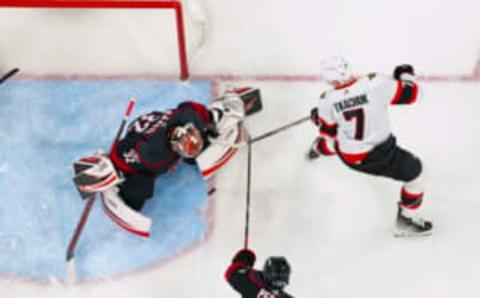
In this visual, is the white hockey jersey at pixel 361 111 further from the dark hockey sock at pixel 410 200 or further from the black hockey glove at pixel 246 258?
the black hockey glove at pixel 246 258

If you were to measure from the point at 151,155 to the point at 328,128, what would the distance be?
2.39 feet

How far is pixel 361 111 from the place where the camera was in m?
2.09

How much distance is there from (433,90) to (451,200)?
0.63 m

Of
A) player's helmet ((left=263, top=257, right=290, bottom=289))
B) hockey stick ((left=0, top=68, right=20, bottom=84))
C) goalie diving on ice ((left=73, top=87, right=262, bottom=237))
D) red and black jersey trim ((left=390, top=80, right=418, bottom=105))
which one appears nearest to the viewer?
player's helmet ((left=263, top=257, right=290, bottom=289))

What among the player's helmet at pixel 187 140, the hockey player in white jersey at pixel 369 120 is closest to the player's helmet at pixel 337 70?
the hockey player in white jersey at pixel 369 120

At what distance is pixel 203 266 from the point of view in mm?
2457

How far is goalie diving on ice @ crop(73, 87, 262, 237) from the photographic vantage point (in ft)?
7.69

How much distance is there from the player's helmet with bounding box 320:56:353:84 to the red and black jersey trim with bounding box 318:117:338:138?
176mm

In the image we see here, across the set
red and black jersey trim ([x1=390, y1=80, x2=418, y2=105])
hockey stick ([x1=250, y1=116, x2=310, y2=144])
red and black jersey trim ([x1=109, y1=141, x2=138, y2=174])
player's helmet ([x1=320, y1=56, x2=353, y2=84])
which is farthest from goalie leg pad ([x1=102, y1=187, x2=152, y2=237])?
red and black jersey trim ([x1=390, y1=80, x2=418, y2=105])

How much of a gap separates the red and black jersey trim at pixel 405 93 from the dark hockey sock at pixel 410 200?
0.41 meters

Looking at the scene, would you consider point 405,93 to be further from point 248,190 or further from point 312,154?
point 248,190

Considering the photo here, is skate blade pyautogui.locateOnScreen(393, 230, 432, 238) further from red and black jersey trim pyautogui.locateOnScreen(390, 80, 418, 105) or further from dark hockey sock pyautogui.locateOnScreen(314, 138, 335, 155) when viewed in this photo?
red and black jersey trim pyautogui.locateOnScreen(390, 80, 418, 105)

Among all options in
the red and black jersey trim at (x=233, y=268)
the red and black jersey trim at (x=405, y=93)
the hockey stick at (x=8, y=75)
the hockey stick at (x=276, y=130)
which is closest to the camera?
the red and black jersey trim at (x=233, y=268)

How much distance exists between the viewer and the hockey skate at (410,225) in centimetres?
247
